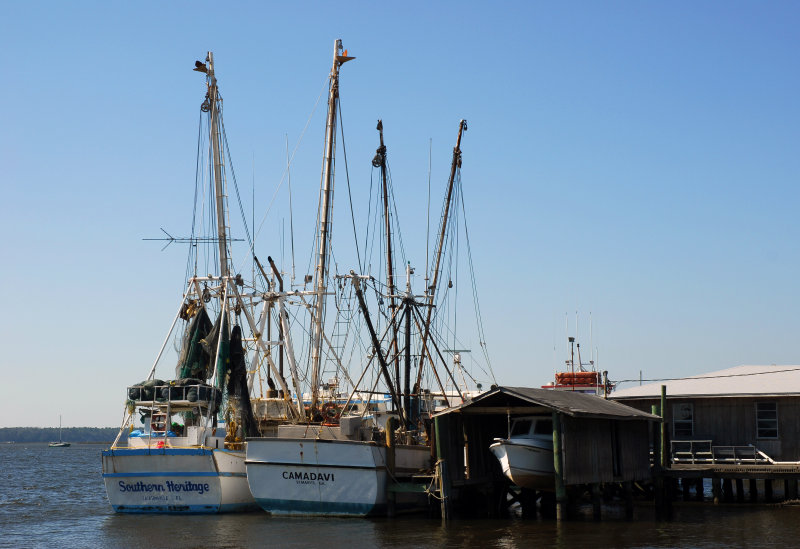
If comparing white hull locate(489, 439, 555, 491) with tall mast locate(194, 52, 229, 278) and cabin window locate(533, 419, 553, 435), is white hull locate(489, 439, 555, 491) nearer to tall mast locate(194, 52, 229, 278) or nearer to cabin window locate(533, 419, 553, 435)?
cabin window locate(533, 419, 553, 435)

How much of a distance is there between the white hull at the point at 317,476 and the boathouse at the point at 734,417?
13048 mm

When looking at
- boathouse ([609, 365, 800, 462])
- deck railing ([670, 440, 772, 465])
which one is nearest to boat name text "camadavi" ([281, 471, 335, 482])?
boathouse ([609, 365, 800, 462])

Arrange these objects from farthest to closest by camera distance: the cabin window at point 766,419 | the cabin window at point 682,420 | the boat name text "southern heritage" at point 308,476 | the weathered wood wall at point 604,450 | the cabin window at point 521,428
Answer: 1. the cabin window at point 682,420
2. the cabin window at point 766,419
3. the cabin window at point 521,428
4. the boat name text "southern heritage" at point 308,476
5. the weathered wood wall at point 604,450

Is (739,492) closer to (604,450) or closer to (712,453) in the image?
(712,453)

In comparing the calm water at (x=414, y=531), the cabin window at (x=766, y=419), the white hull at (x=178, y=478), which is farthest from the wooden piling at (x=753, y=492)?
the white hull at (x=178, y=478)

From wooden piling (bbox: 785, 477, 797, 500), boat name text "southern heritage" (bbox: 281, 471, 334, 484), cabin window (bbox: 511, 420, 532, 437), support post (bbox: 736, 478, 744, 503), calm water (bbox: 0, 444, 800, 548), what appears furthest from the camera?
support post (bbox: 736, 478, 744, 503)

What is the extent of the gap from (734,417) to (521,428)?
10.4 metres

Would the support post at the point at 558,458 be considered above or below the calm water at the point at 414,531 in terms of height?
above

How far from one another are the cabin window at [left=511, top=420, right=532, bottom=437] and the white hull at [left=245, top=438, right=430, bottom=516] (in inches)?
185

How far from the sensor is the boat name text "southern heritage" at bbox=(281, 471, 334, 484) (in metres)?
35.1

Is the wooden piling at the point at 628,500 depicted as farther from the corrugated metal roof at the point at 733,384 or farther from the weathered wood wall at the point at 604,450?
the corrugated metal roof at the point at 733,384

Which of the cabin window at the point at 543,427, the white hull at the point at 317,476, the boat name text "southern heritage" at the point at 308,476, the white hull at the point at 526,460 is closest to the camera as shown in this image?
the white hull at the point at 526,460

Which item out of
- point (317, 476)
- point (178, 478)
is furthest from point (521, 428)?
point (178, 478)

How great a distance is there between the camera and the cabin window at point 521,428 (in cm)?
3581
